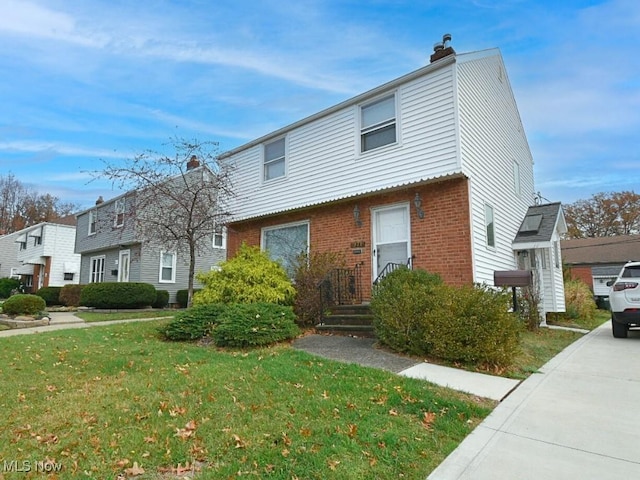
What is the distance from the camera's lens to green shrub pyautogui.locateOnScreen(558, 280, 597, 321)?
44.2 ft

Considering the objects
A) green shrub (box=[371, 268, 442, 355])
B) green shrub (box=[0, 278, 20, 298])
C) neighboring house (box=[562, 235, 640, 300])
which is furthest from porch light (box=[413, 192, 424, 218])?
green shrub (box=[0, 278, 20, 298])

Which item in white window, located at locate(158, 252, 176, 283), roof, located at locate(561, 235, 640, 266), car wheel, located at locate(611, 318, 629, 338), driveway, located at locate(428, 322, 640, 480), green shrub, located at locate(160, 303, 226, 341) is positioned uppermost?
roof, located at locate(561, 235, 640, 266)

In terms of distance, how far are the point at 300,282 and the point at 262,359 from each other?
11.4 ft

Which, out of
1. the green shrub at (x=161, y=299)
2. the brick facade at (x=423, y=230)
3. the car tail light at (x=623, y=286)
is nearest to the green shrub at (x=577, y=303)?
the car tail light at (x=623, y=286)

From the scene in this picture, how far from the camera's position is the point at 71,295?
20.1 meters

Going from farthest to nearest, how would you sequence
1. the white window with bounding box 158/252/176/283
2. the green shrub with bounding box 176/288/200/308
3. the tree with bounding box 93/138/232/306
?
1. the white window with bounding box 158/252/176/283
2. the green shrub with bounding box 176/288/200/308
3. the tree with bounding box 93/138/232/306

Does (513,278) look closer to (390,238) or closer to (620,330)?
(390,238)

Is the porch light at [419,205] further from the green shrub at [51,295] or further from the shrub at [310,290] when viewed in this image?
the green shrub at [51,295]

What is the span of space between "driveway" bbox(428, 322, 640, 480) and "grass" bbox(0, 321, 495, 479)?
0.67ft

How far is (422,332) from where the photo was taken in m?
5.98

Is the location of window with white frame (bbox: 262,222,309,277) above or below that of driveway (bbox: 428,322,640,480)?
above

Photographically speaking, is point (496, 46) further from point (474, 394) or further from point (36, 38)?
point (36, 38)

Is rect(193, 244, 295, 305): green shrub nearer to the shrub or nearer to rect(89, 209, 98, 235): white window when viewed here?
the shrub

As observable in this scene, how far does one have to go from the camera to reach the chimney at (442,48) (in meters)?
9.64
